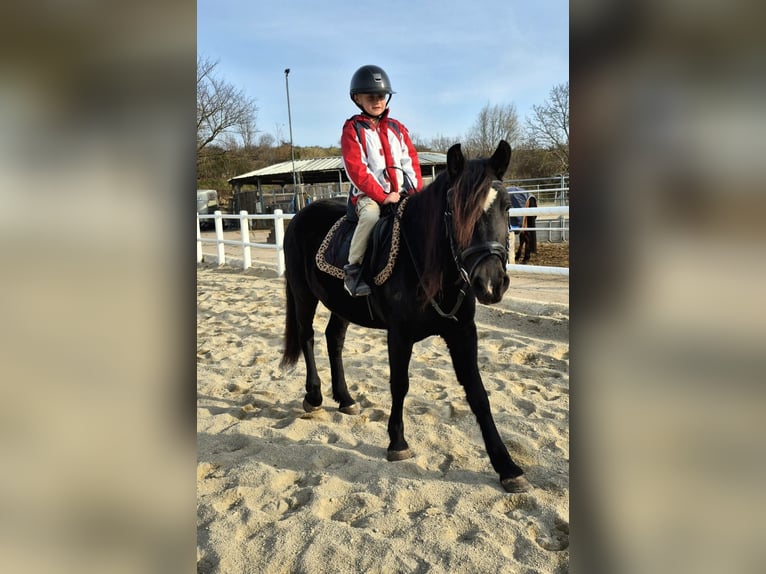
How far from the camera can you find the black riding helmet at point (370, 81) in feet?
10.5

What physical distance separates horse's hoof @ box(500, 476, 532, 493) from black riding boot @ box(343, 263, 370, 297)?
125 centimetres

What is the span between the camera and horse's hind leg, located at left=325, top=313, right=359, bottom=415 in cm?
357

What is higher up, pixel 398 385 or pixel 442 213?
pixel 442 213

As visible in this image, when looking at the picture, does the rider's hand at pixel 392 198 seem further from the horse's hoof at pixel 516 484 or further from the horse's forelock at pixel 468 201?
the horse's hoof at pixel 516 484

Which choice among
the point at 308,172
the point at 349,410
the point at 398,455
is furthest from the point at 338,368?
the point at 308,172

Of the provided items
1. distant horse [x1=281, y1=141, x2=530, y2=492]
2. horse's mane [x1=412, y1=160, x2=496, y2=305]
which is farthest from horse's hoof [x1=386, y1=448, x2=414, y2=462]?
horse's mane [x1=412, y1=160, x2=496, y2=305]

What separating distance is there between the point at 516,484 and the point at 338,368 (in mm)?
1621

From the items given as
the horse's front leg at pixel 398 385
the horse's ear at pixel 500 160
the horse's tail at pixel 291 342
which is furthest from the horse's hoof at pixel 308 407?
the horse's ear at pixel 500 160

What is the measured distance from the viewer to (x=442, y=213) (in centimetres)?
262

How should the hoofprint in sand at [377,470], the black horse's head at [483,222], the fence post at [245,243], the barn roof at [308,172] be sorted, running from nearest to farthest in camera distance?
the hoofprint in sand at [377,470] < the black horse's head at [483,222] < the fence post at [245,243] < the barn roof at [308,172]

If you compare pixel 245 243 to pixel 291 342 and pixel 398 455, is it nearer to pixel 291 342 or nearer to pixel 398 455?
pixel 291 342

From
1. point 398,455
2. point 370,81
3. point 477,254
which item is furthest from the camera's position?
point 370,81
